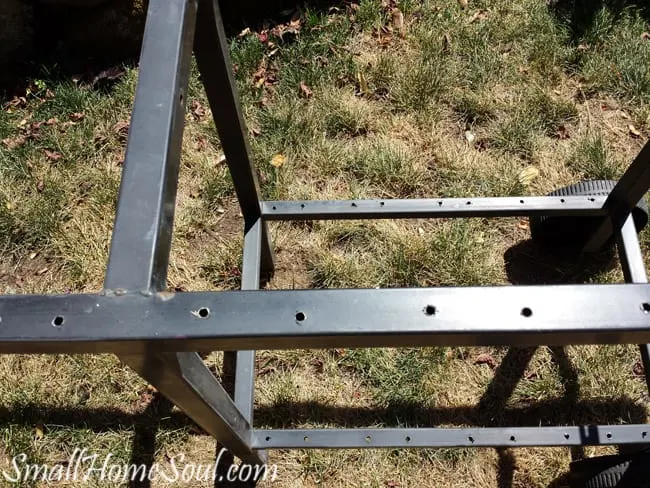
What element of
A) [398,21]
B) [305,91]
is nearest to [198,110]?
[305,91]

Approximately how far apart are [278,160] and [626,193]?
1.76m

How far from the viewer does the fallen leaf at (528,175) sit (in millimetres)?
3072

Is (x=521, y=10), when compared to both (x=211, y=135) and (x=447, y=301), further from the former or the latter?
(x=447, y=301)

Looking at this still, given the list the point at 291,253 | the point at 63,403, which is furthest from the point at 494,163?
the point at 63,403

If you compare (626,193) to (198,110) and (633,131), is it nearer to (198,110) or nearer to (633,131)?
(633,131)

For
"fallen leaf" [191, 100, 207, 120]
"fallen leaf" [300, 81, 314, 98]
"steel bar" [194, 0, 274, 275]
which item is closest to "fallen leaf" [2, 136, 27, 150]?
"fallen leaf" [191, 100, 207, 120]

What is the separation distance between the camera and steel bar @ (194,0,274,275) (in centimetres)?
166

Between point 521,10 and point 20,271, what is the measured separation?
3.48m

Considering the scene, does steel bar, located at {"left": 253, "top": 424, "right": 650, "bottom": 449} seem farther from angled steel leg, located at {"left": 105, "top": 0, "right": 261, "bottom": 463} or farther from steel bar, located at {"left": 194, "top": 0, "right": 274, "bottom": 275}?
steel bar, located at {"left": 194, "top": 0, "right": 274, "bottom": 275}

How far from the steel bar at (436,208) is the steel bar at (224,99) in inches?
6.4

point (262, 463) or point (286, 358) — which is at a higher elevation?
point (286, 358)

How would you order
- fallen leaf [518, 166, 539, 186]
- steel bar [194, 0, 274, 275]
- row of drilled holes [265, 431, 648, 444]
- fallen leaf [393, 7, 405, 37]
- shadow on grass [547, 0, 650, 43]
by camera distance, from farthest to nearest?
1. fallen leaf [393, 7, 405, 37]
2. shadow on grass [547, 0, 650, 43]
3. fallen leaf [518, 166, 539, 186]
4. row of drilled holes [265, 431, 648, 444]
5. steel bar [194, 0, 274, 275]

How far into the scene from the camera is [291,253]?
115 inches

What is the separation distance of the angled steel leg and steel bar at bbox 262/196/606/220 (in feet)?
3.70
